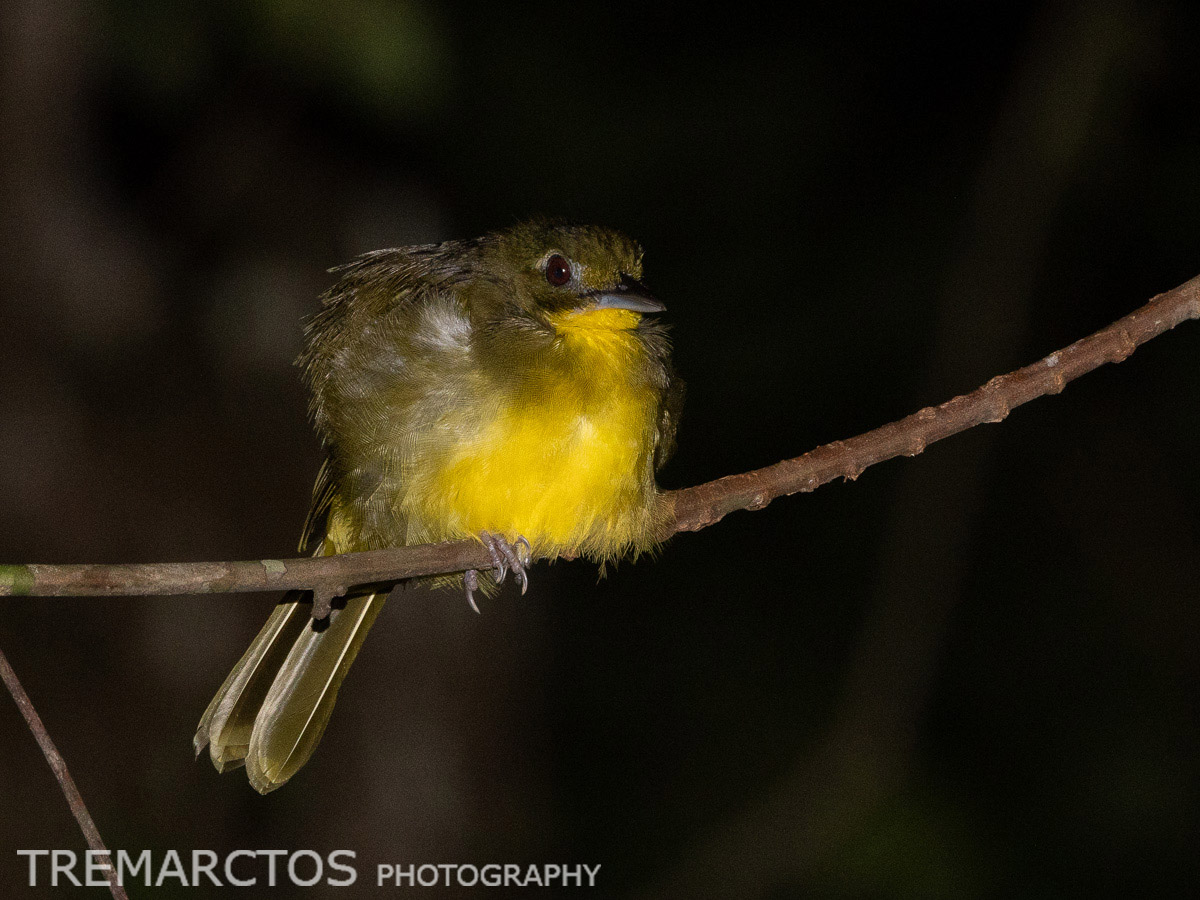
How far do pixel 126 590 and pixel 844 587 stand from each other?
677 centimetres

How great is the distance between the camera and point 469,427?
2.94m

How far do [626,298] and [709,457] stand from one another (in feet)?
15.4

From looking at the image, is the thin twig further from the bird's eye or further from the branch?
the bird's eye

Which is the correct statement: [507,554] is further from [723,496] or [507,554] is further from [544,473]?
[723,496]

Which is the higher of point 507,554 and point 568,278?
point 568,278

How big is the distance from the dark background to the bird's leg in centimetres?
170

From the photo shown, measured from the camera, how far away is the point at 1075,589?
7.67m

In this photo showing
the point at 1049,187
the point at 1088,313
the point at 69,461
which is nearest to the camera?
the point at 69,461

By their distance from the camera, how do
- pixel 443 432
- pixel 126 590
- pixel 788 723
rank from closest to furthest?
pixel 126 590
pixel 443 432
pixel 788 723

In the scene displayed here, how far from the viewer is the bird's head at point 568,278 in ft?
10.5

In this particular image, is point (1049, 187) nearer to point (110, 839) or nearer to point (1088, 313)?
point (1088, 313)

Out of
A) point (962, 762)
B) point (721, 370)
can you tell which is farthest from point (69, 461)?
point (962, 762)

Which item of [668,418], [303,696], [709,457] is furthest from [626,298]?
[709,457]

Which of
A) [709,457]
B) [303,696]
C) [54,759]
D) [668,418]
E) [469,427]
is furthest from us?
[709,457]
